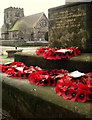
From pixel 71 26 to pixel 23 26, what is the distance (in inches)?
2157

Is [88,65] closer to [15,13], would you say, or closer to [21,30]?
[21,30]

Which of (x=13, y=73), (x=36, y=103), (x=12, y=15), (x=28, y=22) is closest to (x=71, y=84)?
(x=36, y=103)

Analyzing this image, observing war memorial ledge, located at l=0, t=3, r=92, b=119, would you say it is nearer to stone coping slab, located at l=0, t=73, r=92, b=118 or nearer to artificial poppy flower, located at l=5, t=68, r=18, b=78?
stone coping slab, located at l=0, t=73, r=92, b=118

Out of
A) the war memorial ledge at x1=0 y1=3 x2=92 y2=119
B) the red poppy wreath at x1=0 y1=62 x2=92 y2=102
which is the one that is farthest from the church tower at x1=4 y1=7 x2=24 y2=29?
the red poppy wreath at x1=0 y1=62 x2=92 y2=102

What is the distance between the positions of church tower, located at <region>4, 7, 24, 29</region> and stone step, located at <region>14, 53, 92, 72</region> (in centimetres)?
6129

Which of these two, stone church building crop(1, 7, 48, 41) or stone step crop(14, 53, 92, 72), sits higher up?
stone church building crop(1, 7, 48, 41)

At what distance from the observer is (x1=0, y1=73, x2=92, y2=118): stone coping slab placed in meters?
2.60

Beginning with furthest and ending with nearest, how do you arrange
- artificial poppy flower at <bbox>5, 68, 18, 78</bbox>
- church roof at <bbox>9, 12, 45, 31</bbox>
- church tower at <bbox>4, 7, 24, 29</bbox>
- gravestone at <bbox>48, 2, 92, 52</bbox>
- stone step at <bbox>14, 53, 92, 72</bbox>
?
church tower at <bbox>4, 7, 24, 29</bbox> < church roof at <bbox>9, 12, 45, 31</bbox> < gravestone at <bbox>48, 2, 92, 52</bbox> < artificial poppy flower at <bbox>5, 68, 18, 78</bbox> < stone step at <bbox>14, 53, 92, 72</bbox>

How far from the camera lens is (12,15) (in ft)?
213

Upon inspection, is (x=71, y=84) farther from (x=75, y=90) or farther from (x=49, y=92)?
(x=49, y=92)

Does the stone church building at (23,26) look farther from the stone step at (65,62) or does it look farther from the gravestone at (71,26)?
the stone step at (65,62)

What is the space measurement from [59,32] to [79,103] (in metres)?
3.54

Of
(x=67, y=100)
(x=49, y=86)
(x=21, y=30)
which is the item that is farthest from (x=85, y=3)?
(x=21, y=30)

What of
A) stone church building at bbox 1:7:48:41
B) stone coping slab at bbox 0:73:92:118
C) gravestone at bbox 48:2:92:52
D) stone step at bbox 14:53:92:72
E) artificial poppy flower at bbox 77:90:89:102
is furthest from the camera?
stone church building at bbox 1:7:48:41
